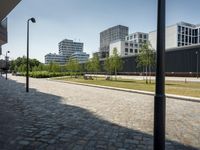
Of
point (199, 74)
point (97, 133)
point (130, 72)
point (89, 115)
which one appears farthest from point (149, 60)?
point (130, 72)

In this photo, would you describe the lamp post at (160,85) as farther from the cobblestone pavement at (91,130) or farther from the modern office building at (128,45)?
the modern office building at (128,45)

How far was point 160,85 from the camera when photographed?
4.12 meters

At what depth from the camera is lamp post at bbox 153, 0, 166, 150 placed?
4.11 metres

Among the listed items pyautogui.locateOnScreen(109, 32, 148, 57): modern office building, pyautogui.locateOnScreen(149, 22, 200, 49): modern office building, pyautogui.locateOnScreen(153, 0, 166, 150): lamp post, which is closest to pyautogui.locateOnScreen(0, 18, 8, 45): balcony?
pyautogui.locateOnScreen(153, 0, 166, 150): lamp post

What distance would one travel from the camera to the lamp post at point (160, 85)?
13.5 feet

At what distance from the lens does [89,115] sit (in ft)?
30.6

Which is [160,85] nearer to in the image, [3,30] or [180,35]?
[3,30]

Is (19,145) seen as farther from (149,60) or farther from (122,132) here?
(149,60)

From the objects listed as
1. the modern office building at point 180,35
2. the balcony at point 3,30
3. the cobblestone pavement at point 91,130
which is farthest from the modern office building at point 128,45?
the cobblestone pavement at point 91,130

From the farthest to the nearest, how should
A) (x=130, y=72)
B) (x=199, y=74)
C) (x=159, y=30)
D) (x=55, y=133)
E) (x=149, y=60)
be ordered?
(x=130, y=72)
(x=199, y=74)
(x=149, y=60)
(x=55, y=133)
(x=159, y=30)

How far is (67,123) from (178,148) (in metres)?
3.82

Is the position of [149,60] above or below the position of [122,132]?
above

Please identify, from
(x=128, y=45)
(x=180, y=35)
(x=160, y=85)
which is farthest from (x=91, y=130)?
(x=128, y=45)

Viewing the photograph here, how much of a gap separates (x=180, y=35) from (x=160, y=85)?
10310 centimetres
